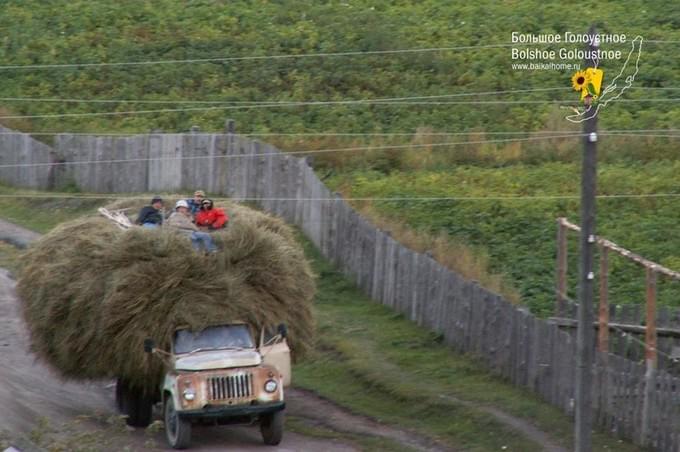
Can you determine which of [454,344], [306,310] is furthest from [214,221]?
[454,344]

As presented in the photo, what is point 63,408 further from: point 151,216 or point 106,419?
point 151,216

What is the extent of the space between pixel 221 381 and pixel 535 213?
1399 centimetres

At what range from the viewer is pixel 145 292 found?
58.7 feet

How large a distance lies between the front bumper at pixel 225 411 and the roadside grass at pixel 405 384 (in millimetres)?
1734

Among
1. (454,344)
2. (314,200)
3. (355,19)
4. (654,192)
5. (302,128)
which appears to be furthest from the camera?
(355,19)

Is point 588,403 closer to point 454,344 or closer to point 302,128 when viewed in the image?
point 454,344

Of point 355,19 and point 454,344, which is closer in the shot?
point 454,344

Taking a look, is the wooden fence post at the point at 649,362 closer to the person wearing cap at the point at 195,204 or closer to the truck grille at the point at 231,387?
the truck grille at the point at 231,387

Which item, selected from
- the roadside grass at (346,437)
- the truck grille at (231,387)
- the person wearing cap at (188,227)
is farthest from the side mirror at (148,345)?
the roadside grass at (346,437)

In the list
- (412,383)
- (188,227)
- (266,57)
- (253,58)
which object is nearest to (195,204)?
(188,227)

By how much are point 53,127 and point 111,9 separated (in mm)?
12627

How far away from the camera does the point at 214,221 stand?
19.5m

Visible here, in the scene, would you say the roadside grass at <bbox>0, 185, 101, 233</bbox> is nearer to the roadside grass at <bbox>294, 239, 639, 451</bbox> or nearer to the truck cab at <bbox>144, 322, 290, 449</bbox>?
the roadside grass at <bbox>294, 239, 639, 451</bbox>

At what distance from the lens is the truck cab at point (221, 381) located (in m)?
17.3
